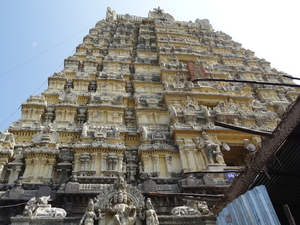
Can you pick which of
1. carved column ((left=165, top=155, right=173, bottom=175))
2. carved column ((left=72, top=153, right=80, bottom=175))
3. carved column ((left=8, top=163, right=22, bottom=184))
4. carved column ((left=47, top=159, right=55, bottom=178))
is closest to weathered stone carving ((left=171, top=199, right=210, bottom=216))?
carved column ((left=165, top=155, right=173, bottom=175))

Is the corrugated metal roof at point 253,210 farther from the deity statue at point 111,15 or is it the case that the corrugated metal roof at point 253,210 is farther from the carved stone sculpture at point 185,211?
the deity statue at point 111,15

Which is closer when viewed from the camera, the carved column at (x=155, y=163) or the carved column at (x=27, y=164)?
the carved column at (x=27, y=164)

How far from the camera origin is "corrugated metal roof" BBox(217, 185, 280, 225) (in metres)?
6.08

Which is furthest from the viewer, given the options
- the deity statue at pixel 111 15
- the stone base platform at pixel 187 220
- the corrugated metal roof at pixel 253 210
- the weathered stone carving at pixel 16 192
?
the deity statue at pixel 111 15

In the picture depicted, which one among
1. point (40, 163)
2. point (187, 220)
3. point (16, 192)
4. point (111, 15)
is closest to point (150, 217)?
point (187, 220)

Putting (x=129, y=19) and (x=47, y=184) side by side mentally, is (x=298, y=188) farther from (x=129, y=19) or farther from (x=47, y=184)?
(x=129, y=19)

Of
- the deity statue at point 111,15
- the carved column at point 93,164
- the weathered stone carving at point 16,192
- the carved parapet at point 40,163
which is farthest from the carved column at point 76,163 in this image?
the deity statue at point 111,15

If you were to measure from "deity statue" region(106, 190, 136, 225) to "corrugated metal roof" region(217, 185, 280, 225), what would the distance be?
264cm

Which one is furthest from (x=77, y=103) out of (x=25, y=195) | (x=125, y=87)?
(x=25, y=195)

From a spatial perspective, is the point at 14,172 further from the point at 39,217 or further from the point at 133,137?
the point at 133,137

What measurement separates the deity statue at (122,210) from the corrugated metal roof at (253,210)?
8.65 feet

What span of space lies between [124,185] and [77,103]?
35.5 ft

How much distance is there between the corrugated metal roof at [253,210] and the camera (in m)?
6.08

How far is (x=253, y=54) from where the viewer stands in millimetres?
28344
